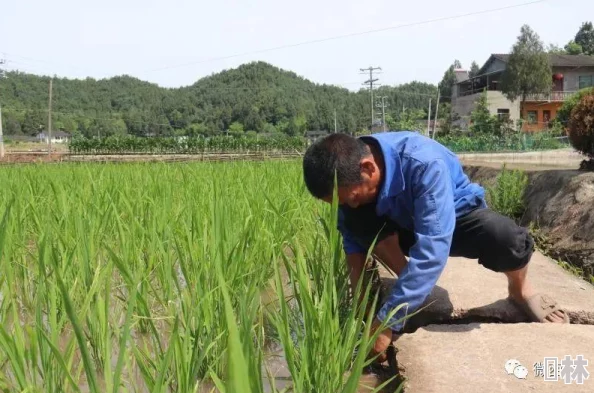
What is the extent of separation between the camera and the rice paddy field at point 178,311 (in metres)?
1.00

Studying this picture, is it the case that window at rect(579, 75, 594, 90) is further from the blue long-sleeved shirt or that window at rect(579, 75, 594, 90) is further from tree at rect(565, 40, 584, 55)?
the blue long-sleeved shirt

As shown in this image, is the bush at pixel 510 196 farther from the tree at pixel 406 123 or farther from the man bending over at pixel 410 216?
the tree at pixel 406 123

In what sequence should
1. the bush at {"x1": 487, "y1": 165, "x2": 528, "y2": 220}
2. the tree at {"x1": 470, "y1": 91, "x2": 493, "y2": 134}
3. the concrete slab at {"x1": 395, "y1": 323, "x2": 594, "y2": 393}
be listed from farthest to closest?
1. the tree at {"x1": 470, "y1": 91, "x2": 493, "y2": 134}
2. the bush at {"x1": 487, "y1": 165, "x2": 528, "y2": 220}
3. the concrete slab at {"x1": 395, "y1": 323, "x2": 594, "y2": 393}

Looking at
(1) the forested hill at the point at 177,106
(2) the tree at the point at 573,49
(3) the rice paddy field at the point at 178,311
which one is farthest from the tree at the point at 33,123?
(3) the rice paddy field at the point at 178,311

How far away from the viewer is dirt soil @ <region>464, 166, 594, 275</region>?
3.20m

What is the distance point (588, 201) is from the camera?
341cm

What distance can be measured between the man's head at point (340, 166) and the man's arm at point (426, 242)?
159 millimetres

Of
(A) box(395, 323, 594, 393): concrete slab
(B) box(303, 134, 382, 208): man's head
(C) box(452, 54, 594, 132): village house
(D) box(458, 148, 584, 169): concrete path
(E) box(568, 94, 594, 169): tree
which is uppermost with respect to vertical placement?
(C) box(452, 54, 594, 132): village house

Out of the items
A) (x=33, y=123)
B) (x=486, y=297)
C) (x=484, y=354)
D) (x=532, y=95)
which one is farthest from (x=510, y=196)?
(x=33, y=123)

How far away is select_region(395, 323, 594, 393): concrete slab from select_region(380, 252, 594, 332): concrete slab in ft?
0.47

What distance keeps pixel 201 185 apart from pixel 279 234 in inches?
72.1

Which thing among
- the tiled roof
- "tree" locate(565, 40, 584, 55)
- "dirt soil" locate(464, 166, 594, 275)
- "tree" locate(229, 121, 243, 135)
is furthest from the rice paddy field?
"tree" locate(229, 121, 243, 135)

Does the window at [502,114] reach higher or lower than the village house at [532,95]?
lower

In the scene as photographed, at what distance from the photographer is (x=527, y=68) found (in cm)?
2558
